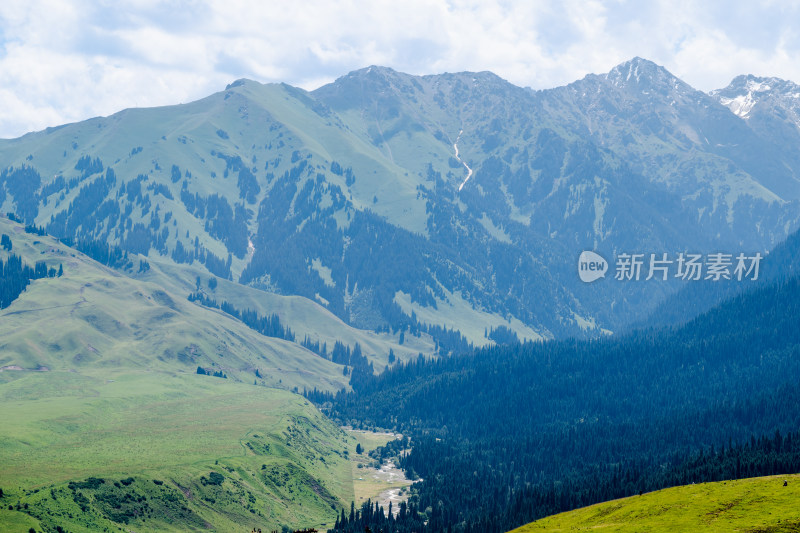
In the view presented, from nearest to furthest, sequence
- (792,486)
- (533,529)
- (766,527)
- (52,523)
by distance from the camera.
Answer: (766,527) → (792,486) → (533,529) → (52,523)

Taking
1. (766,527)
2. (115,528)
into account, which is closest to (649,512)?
(766,527)

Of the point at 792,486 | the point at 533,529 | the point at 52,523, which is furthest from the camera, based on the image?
the point at 52,523

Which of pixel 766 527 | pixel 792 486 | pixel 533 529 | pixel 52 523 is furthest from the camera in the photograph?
pixel 52 523

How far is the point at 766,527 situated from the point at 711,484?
46247mm

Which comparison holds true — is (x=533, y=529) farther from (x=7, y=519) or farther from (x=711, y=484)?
(x=7, y=519)

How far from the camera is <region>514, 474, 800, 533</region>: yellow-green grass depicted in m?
138

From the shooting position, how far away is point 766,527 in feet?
435

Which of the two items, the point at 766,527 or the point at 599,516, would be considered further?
the point at 599,516

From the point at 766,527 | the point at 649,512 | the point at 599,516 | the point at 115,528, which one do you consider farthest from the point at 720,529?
the point at 115,528

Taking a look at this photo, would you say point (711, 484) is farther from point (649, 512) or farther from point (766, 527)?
point (766, 527)

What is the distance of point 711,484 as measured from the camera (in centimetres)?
17788

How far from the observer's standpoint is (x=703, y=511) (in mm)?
151500

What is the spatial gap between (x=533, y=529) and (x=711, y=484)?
37449mm

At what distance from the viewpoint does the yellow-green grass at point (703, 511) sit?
453ft
